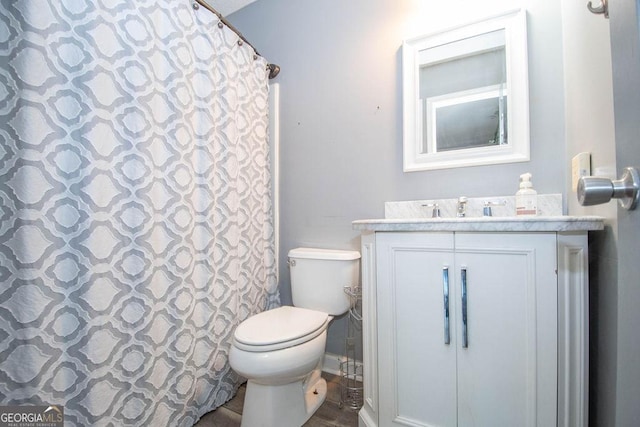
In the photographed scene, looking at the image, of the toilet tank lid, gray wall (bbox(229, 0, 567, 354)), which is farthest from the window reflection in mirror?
the toilet tank lid

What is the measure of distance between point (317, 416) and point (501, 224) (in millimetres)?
1130

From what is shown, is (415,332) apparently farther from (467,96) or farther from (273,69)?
(273,69)

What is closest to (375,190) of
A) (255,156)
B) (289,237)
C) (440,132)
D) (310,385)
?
(440,132)

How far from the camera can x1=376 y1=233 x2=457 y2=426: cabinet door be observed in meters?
0.88

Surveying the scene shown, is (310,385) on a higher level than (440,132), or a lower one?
lower

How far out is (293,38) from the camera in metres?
1.71

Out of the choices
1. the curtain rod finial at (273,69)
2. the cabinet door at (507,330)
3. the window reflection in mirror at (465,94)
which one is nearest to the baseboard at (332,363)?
the cabinet door at (507,330)

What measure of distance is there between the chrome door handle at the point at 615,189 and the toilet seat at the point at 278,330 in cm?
98

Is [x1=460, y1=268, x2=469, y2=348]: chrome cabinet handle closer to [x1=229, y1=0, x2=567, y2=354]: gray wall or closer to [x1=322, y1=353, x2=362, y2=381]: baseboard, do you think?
[x1=229, y1=0, x2=567, y2=354]: gray wall

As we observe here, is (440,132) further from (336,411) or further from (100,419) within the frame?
(100,419)

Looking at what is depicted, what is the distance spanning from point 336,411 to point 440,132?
4.73ft

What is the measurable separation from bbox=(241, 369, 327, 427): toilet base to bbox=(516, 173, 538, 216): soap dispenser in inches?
47.4

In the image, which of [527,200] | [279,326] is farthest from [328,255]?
[527,200]

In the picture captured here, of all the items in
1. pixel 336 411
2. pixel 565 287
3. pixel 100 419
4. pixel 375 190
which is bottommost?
pixel 336 411
